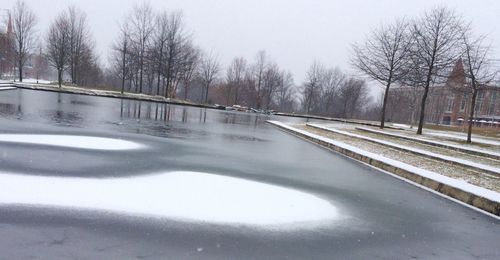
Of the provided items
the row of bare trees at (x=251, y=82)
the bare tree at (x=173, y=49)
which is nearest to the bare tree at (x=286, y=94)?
the row of bare trees at (x=251, y=82)

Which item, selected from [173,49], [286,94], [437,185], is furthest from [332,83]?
[437,185]

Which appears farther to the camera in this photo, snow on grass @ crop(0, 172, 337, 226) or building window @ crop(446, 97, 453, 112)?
building window @ crop(446, 97, 453, 112)

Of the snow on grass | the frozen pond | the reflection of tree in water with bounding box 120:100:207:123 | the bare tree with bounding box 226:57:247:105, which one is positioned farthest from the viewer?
the bare tree with bounding box 226:57:247:105

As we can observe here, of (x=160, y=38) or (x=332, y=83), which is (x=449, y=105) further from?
(x=160, y=38)

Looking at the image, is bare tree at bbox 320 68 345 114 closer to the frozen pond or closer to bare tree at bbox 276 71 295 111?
bare tree at bbox 276 71 295 111

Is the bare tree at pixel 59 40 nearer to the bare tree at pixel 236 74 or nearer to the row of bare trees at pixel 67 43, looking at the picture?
the row of bare trees at pixel 67 43

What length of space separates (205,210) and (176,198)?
27.5 inches

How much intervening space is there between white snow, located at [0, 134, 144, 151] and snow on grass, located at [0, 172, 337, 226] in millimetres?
3383

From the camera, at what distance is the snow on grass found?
17.7 ft

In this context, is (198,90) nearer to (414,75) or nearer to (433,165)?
(414,75)

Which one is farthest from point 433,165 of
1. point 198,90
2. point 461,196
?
point 198,90

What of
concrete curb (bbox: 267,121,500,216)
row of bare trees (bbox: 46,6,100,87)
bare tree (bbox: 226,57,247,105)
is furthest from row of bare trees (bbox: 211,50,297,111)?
concrete curb (bbox: 267,121,500,216)

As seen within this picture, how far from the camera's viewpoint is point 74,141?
34.2 feet

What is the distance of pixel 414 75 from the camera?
27.9 m
